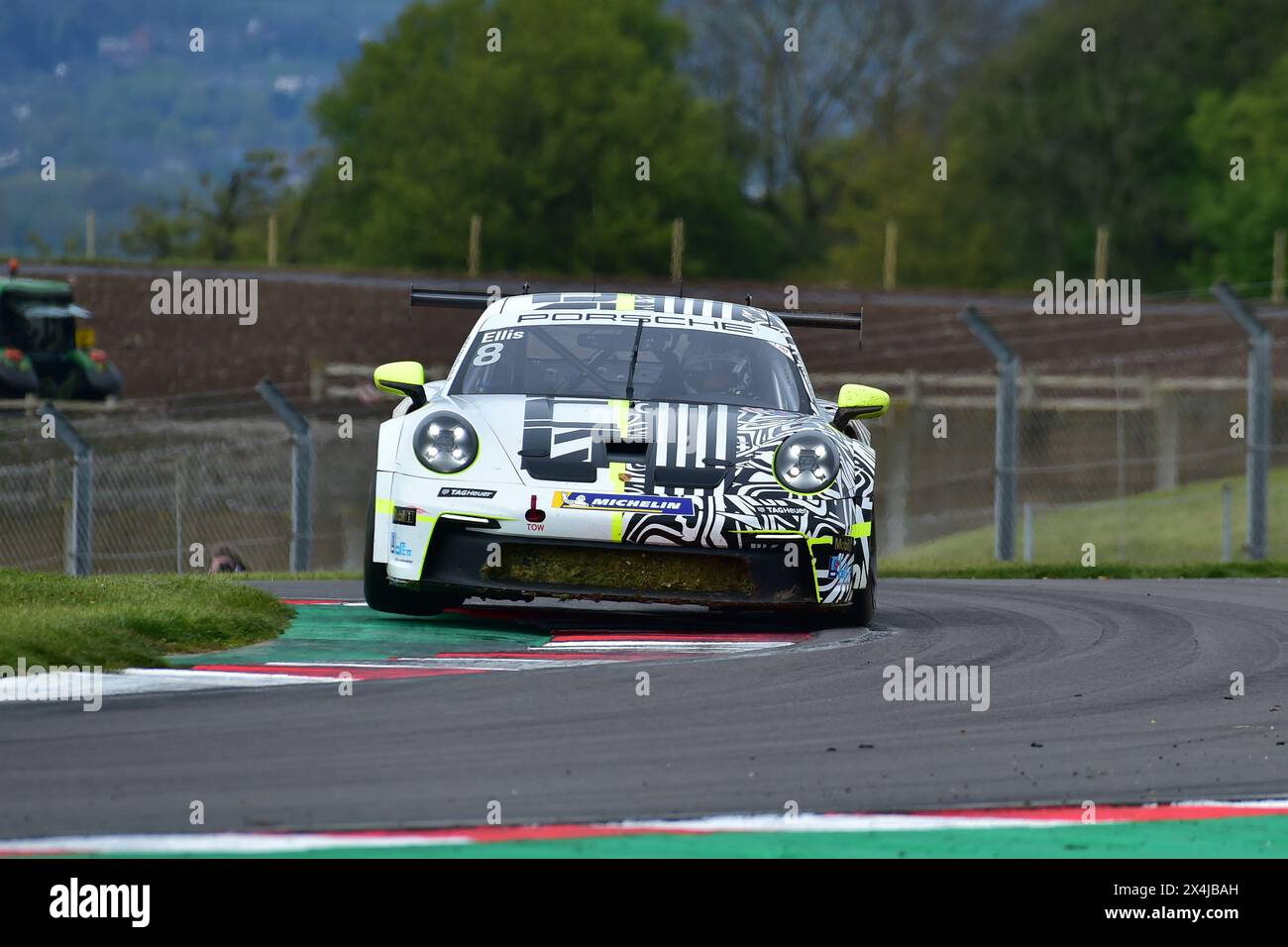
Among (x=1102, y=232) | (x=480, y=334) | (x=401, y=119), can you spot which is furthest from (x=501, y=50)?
(x=480, y=334)

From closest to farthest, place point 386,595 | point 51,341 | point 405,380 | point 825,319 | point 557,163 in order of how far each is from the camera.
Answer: point 386,595
point 405,380
point 825,319
point 51,341
point 557,163

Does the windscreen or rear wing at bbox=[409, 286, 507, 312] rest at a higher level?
rear wing at bbox=[409, 286, 507, 312]

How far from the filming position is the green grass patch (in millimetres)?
24562

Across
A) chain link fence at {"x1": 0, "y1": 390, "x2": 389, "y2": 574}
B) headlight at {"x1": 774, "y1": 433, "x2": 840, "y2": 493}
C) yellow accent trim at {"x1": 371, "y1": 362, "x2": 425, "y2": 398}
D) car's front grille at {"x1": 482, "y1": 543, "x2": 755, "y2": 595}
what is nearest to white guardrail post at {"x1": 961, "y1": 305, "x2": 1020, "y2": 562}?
chain link fence at {"x1": 0, "y1": 390, "x2": 389, "y2": 574}

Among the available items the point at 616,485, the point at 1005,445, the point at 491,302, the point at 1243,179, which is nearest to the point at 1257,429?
the point at 1005,445

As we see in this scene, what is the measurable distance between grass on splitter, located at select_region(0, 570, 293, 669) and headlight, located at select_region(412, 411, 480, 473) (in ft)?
3.09

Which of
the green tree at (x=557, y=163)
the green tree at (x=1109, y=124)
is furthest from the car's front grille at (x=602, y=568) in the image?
the green tree at (x=1109, y=124)

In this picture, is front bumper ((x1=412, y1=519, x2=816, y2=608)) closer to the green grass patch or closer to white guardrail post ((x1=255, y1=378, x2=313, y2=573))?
white guardrail post ((x1=255, y1=378, x2=313, y2=573))

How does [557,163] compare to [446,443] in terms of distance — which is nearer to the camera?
[446,443]

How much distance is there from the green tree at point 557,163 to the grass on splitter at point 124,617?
177 feet

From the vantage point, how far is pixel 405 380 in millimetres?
9375

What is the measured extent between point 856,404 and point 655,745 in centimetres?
369

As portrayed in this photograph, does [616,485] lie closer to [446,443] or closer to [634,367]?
[446,443]
